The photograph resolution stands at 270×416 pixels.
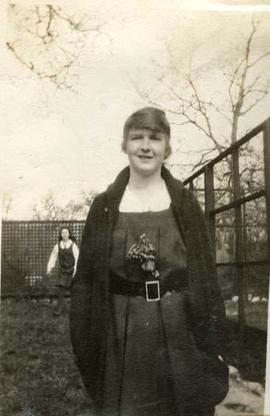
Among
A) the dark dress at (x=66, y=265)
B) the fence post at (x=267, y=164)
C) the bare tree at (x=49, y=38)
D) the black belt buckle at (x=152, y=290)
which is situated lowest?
the black belt buckle at (x=152, y=290)

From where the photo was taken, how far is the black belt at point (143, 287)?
93 centimetres

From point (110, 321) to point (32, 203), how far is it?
0.28 m

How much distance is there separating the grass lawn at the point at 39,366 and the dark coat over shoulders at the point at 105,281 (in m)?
0.03

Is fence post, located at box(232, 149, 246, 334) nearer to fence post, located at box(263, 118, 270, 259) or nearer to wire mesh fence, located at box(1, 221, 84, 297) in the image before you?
fence post, located at box(263, 118, 270, 259)

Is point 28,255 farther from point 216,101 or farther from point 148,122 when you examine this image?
point 216,101

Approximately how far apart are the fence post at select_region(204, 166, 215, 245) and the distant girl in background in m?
0.28

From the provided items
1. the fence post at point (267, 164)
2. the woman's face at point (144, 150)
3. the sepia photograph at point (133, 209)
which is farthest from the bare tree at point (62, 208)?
the fence post at point (267, 164)

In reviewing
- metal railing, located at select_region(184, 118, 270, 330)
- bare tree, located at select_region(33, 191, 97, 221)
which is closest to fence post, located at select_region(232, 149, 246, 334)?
metal railing, located at select_region(184, 118, 270, 330)

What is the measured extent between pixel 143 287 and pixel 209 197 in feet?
0.78

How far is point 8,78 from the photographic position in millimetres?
976

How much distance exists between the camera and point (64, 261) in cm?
96

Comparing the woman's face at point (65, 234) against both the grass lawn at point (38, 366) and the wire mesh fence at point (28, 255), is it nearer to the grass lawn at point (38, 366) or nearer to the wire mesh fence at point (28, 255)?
the wire mesh fence at point (28, 255)

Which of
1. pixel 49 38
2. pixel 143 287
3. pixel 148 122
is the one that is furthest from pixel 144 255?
pixel 49 38

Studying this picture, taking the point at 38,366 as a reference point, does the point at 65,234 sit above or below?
above
